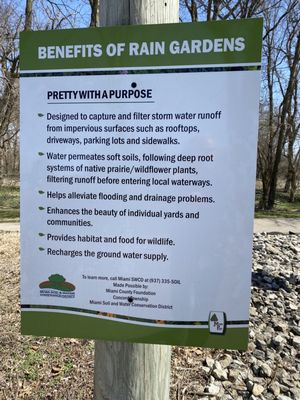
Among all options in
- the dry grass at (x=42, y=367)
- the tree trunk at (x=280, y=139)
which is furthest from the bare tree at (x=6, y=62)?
the tree trunk at (x=280, y=139)

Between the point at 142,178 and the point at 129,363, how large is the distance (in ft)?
2.66

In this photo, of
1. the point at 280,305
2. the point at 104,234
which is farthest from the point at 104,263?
the point at 280,305

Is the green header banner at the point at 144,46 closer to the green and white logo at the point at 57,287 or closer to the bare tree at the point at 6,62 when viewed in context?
the green and white logo at the point at 57,287

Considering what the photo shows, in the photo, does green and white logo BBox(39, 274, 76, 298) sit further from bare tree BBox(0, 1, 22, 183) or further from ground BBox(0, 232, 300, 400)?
bare tree BBox(0, 1, 22, 183)

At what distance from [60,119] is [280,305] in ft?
12.5

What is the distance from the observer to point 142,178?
5.78 ft

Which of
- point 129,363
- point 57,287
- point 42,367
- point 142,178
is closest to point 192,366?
point 42,367

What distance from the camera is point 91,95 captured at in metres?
1.78

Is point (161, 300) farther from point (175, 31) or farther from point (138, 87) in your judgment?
point (175, 31)

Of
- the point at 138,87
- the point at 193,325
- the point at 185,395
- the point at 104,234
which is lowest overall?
the point at 185,395

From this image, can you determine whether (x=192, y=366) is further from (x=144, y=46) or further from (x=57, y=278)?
(x=144, y=46)

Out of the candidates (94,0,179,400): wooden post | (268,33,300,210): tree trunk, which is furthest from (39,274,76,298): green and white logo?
(268,33,300,210): tree trunk

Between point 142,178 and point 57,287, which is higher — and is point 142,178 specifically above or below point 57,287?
above

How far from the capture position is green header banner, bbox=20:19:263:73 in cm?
167
